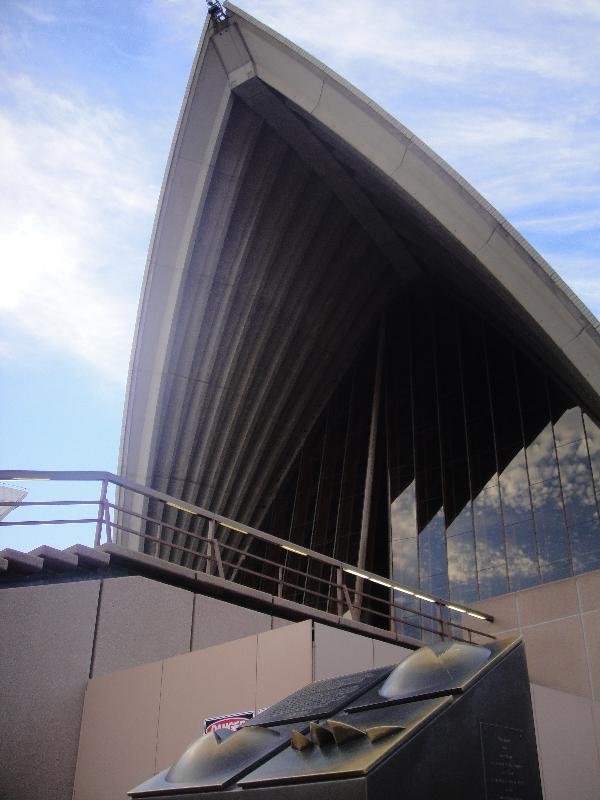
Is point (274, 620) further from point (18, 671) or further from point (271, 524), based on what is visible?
point (271, 524)

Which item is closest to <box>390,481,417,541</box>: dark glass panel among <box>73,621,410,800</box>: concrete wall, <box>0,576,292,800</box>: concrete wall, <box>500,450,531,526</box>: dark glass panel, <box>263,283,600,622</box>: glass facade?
<box>263,283,600,622</box>: glass facade

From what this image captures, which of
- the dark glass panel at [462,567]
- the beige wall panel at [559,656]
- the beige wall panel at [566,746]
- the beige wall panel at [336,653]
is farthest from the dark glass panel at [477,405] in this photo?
the beige wall panel at [336,653]

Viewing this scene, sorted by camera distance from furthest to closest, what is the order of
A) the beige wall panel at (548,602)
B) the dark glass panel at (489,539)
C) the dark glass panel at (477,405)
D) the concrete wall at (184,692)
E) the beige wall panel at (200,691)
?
1. the dark glass panel at (477,405)
2. the dark glass panel at (489,539)
3. the beige wall panel at (548,602)
4. the beige wall panel at (200,691)
5. the concrete wall at (184,692)

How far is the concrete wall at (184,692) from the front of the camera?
7676mm

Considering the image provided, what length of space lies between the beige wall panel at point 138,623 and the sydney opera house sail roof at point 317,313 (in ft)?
29.4

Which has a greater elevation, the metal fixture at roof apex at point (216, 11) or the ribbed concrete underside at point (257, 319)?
the metal fixture at roof apex at point (216, 11)

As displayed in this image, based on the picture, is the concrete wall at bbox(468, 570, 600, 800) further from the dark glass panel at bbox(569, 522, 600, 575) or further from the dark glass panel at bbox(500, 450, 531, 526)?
Answer: the dark glass panel at bbox(500, 450, 531, 526)

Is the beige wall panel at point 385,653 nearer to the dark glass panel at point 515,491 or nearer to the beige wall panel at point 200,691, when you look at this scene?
the beige wall panel at point 200,691

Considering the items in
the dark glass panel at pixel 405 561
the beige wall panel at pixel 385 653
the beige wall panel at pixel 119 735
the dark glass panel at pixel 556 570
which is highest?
the dark glass panel at pixel 405 561

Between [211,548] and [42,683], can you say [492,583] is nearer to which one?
[211,548]

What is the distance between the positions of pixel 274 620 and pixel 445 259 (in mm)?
12454

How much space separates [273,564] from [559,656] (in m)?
6.32

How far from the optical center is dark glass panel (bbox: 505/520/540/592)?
53.6 feet

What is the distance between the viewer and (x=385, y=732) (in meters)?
3.08
